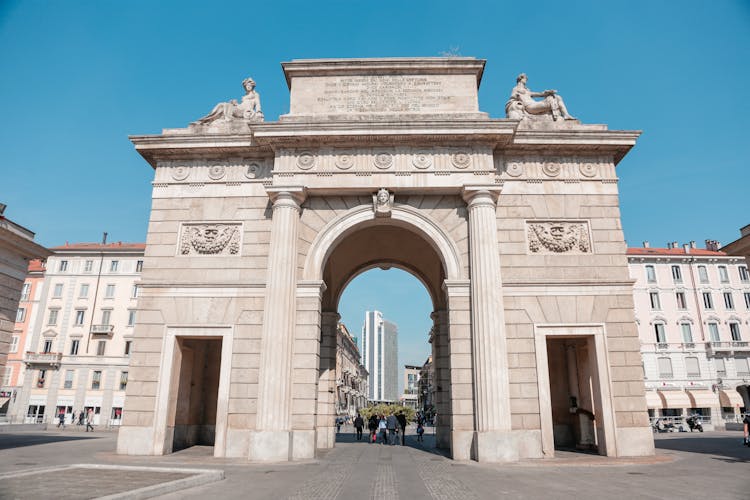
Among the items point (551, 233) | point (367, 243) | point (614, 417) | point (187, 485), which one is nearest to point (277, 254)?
point (367, 243)

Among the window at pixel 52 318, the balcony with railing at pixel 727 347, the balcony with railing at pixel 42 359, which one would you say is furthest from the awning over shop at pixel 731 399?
the window at pixel 52 318

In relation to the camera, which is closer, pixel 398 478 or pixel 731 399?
pixel 398 478

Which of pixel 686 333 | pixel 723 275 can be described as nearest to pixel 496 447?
pixel 686 333

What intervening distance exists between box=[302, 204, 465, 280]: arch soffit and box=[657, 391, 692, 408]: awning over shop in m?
36.2

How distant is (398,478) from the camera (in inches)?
486

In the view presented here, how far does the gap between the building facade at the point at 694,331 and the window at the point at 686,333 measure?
0.06m

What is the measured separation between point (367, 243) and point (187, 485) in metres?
15.0

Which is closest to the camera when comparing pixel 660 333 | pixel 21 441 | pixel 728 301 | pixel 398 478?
pixel 398 478

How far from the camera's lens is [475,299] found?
56.1 ft

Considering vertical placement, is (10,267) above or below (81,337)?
below

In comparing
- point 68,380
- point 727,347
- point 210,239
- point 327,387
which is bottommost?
point 327,387

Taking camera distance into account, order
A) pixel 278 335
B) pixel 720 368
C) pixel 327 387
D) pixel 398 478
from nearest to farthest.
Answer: pixel 398 478 → pixel 278 335 → pixel 327 387 → pixel 720 368

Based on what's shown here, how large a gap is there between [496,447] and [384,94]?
45.3 ft

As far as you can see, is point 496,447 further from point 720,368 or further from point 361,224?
→ point 720,368
